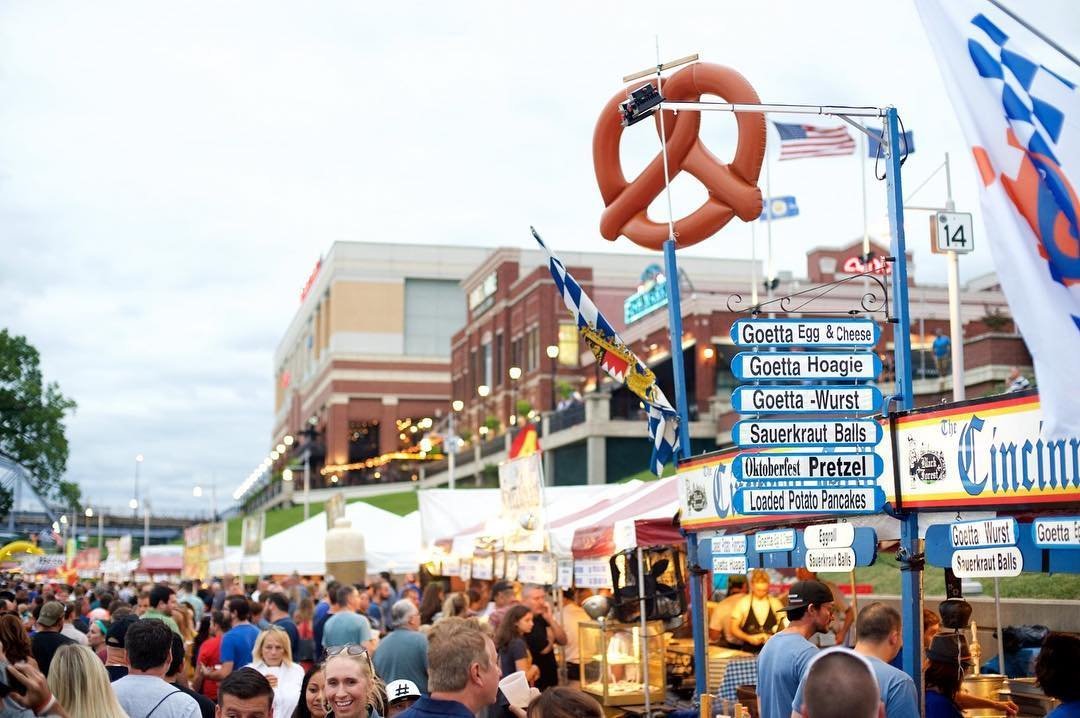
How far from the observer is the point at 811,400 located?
8148 millimetres

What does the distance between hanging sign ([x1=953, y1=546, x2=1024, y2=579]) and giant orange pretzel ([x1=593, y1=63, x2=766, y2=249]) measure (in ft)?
17.2

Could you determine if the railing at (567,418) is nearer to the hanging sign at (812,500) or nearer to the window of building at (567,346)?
the window of building at (567,346)

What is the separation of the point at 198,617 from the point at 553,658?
31.5 feet

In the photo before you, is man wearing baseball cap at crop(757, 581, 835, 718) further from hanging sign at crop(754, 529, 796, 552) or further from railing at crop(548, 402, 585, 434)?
railing at crop(548, 402, 585, 434)

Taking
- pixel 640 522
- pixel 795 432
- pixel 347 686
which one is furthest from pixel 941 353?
pixel 347 686

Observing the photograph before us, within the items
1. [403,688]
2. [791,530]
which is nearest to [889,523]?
[791,530]

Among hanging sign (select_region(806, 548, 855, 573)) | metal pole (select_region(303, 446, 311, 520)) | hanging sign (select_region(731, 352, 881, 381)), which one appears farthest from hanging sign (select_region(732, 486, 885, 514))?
metal pole (select_region(303, 446, 311, 520))

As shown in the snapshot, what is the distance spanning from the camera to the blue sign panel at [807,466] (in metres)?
7.94

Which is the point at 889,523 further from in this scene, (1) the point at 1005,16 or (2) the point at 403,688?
(1) the point at 1005,16

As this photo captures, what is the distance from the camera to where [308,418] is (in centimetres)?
11231

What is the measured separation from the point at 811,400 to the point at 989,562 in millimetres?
1846

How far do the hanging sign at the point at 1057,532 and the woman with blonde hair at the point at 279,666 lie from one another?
4.71 m

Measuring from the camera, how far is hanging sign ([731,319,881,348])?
27.3 feet

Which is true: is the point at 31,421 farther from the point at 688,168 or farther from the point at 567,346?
the point at 688,168
